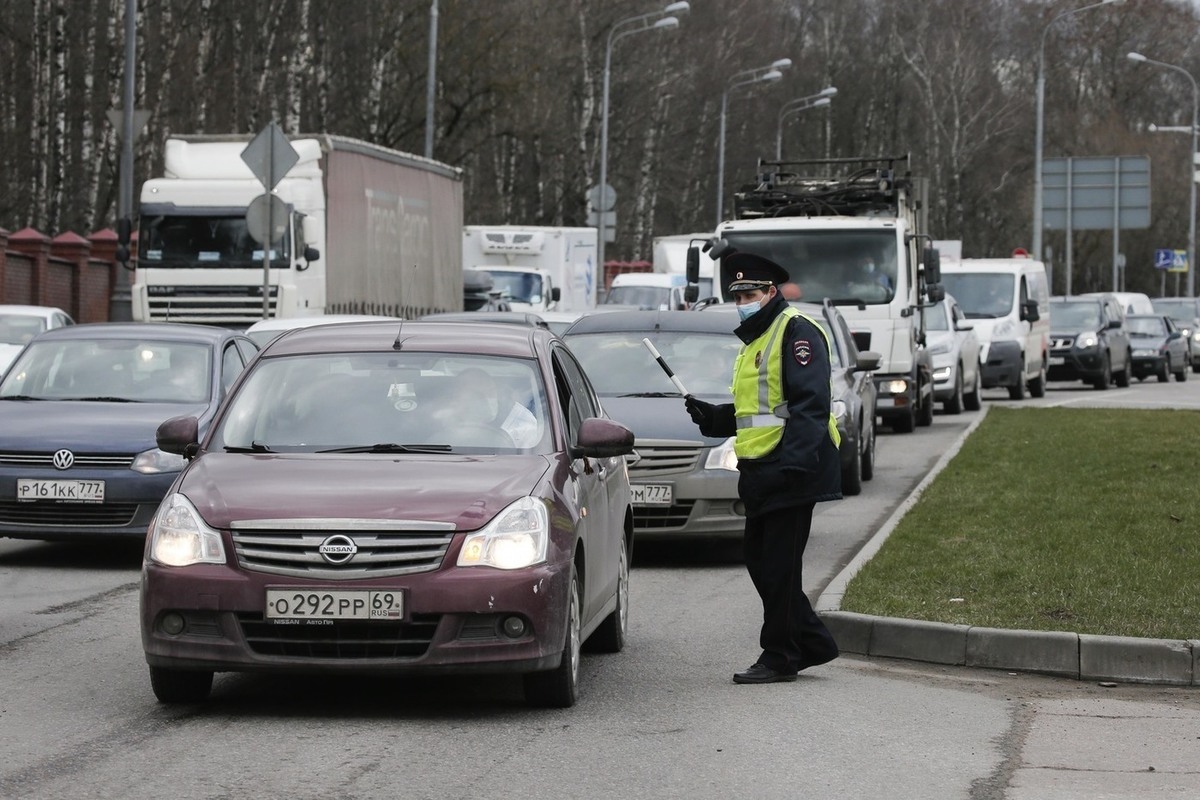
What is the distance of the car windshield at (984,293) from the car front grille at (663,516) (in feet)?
72.5

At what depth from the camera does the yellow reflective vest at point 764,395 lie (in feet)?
29.9

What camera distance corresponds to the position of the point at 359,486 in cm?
804

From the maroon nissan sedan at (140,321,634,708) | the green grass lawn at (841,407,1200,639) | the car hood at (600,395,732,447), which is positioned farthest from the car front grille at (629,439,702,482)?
the maroon nissan sedan at (140,321,634,708)

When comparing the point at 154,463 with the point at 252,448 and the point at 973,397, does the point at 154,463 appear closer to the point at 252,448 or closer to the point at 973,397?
the point at 252,448

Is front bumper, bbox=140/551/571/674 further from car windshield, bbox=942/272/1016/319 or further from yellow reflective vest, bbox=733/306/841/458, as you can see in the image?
car windshield, bbox=942/272/1016/319

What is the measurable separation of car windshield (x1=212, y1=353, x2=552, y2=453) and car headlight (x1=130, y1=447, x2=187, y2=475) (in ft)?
13.3

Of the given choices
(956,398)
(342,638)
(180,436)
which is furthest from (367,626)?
(956,398)

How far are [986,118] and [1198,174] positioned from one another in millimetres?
27248

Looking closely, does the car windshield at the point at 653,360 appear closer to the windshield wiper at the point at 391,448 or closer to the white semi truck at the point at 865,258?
the windshield wiper at the point at 391,448

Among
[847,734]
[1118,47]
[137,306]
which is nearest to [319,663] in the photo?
[847,734]

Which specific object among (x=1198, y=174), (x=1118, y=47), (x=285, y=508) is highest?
(x=1118, y=47)

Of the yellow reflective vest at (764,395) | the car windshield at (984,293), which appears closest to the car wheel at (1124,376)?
the car windshield at (984,293)

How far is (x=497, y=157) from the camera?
231 feet

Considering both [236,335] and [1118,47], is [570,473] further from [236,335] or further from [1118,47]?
[1118,47]
